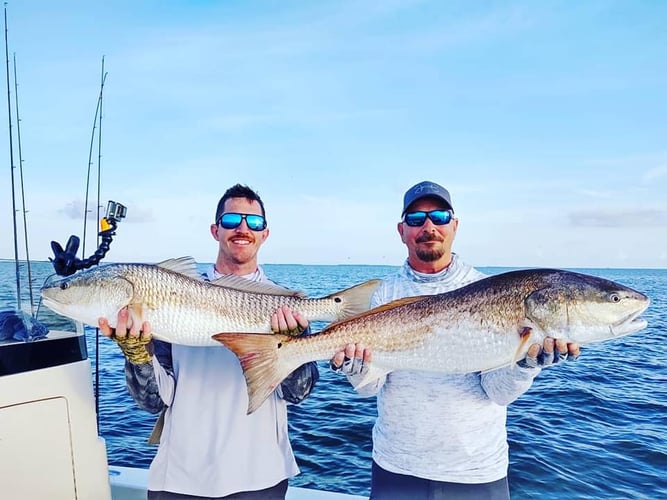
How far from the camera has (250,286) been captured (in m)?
3.62

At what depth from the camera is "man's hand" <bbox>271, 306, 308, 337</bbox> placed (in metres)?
3.49

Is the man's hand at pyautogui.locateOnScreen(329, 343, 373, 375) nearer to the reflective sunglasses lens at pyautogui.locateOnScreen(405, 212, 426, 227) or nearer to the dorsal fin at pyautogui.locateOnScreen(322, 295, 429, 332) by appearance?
the dorsal fin at pyautogui.locateOnScreen(322, 295, 429, 332)

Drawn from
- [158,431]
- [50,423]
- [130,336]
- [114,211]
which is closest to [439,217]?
[130,336]

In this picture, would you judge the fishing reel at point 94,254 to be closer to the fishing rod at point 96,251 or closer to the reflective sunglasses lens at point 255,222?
the fishing rod at point 96,251

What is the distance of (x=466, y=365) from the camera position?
3246 mm

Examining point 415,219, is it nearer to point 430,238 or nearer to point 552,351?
point 430,238

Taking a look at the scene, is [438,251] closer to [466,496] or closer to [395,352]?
[395,352]

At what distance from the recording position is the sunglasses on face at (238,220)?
147 inches

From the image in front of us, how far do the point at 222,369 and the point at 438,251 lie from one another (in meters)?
1.76

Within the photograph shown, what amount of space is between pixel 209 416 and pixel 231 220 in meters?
1.37

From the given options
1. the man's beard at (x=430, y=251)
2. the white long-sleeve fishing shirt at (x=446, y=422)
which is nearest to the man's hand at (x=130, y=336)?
the white long-sleeve fishing shirt at (x=446, y=422)

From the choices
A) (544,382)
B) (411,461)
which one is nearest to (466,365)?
(411,461)

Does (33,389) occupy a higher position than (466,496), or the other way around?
(33,389)

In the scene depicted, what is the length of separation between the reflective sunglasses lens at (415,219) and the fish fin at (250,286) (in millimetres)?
973
